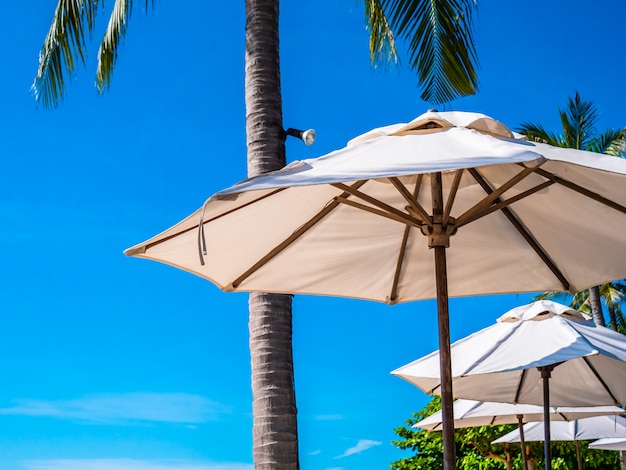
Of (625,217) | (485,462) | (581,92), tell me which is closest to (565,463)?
(485,462)

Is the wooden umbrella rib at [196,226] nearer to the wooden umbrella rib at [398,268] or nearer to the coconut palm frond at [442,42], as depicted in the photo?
the wooden umbrella rib at [398,268]

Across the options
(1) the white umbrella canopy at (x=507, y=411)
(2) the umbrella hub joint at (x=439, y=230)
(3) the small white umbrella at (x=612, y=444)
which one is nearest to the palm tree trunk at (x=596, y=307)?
(3) the small white umbrella at (x=612, y=444)

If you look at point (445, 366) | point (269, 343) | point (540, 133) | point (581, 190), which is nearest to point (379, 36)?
point (269, 343)

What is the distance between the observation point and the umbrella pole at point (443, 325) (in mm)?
4145

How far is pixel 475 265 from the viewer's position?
5805 millimetres

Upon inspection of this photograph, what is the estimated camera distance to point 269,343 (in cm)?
652

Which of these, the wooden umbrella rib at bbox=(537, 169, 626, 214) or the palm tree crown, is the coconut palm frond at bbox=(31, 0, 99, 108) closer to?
the palm tree crown

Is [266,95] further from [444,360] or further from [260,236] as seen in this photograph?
[444,360]

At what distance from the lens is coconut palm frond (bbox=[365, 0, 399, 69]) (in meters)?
10.6

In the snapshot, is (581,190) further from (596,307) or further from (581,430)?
(596,307)

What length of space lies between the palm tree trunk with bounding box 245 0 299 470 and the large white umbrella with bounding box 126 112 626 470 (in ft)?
3.08

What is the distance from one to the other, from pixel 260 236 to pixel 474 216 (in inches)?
54.4

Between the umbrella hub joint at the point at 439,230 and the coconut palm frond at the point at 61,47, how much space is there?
279 inches

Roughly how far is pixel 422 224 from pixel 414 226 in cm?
6
